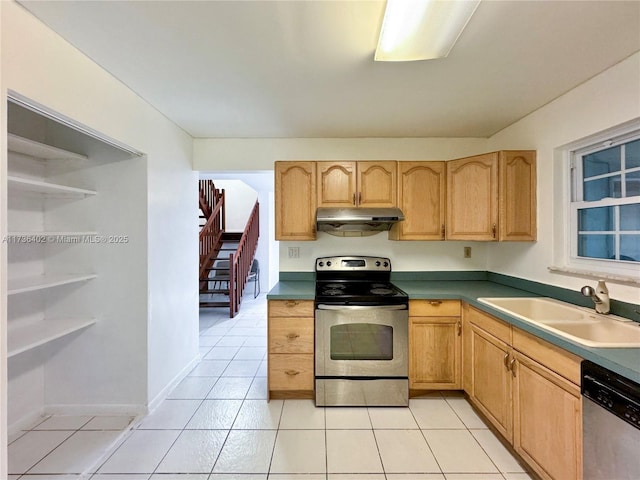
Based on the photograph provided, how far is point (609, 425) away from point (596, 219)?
1.41 meters

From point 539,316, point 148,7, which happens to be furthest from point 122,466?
point 539,316

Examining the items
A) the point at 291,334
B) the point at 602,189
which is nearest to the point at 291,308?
the point at 291,334

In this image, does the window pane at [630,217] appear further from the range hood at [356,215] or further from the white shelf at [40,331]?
the white shelf at [40,331]

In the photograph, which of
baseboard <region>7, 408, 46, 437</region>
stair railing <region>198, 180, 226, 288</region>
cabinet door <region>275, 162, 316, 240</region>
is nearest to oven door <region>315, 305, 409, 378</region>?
cabinet door <region>275, 162, 316, 240</region>

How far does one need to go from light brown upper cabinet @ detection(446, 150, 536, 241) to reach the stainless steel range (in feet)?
3.09

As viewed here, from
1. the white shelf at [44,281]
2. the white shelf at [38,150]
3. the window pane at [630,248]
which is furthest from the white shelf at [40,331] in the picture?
the window pane at [630,248]

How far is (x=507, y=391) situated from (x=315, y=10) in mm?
2340

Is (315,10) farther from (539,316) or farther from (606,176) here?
(539,316)

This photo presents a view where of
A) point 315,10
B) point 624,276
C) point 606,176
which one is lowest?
point 624,276

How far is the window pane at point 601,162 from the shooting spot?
1.84m

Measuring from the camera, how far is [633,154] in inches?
68.1

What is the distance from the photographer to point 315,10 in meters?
1.29

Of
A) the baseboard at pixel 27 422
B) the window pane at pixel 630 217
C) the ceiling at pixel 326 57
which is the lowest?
the baseboard at pixel 27 422

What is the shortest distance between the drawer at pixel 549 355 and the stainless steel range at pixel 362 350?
800 mm
